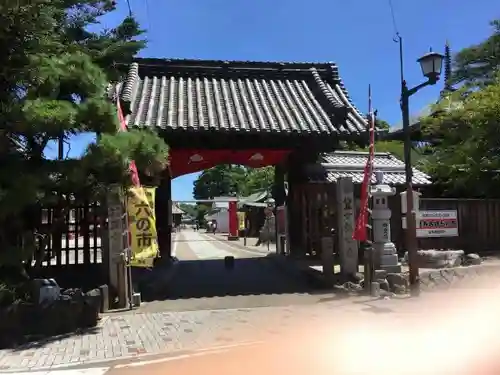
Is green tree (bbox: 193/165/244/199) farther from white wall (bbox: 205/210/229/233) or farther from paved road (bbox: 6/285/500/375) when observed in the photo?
paved road (bbox: 6/285/500/375)

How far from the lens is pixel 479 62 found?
2375cm

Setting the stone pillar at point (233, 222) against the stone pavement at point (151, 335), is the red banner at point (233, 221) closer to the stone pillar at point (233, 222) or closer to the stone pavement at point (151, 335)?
the stone pillar at point (233, 222)

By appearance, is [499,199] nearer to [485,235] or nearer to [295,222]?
[485,235]

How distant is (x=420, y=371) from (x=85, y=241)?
8333 millimetres

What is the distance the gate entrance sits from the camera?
12.7 meters

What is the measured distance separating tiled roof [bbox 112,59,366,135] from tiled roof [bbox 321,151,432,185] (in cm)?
406

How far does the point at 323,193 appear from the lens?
14461mm

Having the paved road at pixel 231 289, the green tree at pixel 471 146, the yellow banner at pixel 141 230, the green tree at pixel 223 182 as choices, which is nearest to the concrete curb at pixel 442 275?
the paved road at pixel 231 289

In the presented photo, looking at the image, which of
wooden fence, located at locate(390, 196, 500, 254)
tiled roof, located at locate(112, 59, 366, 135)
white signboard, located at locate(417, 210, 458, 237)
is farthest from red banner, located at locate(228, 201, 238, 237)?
white signboard, located at locate(417, 210, 458, 237)

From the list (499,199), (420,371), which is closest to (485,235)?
(499,199)

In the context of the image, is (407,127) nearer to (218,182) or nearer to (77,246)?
(77,246)

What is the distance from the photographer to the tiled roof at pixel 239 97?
12.8 metres

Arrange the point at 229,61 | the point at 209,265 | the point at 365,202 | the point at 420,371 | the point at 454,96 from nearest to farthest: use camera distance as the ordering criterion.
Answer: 1. the point at 420,371
2. the point at 365,202
3. the point at 229,61
4. the point at 209,265
5. the point at 454,96

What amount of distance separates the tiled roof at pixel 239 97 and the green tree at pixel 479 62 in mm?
10245
